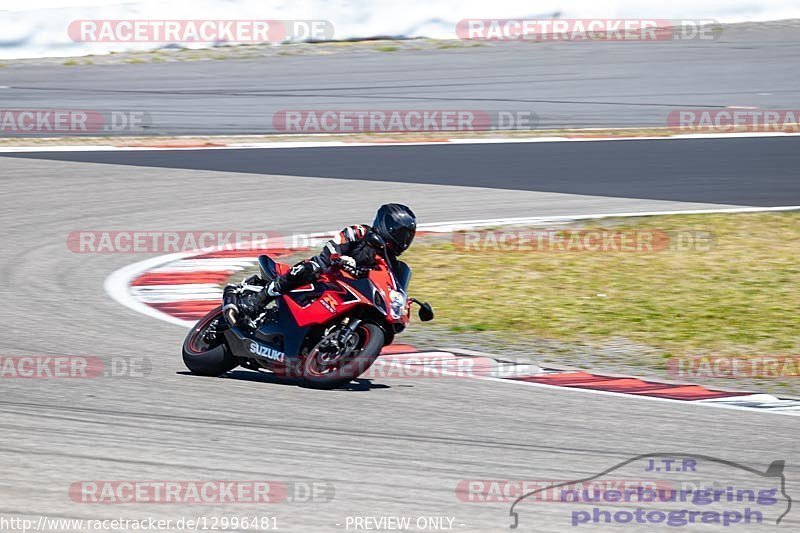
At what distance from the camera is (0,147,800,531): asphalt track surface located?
18.2ft

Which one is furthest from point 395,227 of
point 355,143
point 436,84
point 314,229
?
point 436,84

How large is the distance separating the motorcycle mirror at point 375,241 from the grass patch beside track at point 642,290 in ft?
7.94

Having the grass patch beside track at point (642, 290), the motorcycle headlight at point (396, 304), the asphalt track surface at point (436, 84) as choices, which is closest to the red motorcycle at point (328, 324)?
the motorcycle headlight at point (396, 304)

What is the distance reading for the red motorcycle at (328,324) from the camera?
7.34 meters

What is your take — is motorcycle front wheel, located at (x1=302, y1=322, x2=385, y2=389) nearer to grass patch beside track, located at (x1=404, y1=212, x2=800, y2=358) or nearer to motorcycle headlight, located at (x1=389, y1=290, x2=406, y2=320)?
motorcycle headlight, located at (x1=389, y1=290, x2=406, y2=320)

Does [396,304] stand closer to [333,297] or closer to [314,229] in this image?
[333,297]

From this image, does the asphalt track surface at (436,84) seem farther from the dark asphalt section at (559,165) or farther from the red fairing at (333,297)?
the red fairing at (333,297)

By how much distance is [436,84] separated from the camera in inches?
910

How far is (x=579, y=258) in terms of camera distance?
41.4ft

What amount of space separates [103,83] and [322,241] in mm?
10977

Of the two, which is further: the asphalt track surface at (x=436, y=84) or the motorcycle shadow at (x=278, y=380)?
the asphalt track surface at (x=436, y=84)

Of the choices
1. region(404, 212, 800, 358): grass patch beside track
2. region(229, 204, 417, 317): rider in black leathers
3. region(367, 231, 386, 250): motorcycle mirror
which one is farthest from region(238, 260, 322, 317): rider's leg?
region(404, 212, 800, 358): grass patch beside track

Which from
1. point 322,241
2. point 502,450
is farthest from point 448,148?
point 502,450

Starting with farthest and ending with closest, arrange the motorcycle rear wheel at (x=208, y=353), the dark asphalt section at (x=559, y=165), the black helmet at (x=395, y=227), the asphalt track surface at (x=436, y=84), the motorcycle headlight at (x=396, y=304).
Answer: the asphalt track surface at (x=436, y=84) → the dark asphalt section at (x=559, y=165) → the motorcycle rear wheel at (x=208, y=353) → the black helmet at (x=395, y=227) → the motorcycle headlight at (x=396, y=304)
